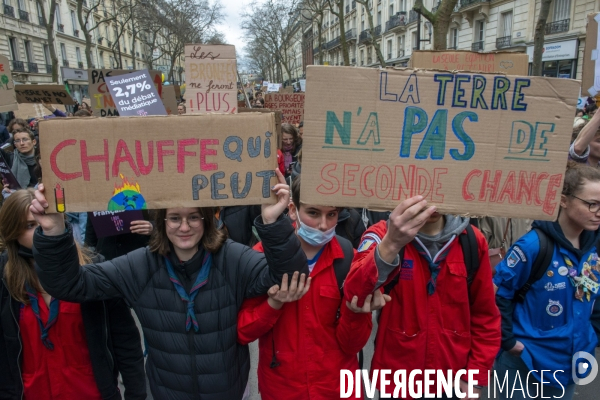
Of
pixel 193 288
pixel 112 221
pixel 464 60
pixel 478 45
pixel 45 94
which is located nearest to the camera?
pixel 193 288

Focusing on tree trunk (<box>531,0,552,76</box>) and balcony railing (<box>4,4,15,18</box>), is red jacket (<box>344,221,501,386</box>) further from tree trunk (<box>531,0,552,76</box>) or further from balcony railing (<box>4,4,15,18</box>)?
balcony railing (<box>4,4,15,18</box>)

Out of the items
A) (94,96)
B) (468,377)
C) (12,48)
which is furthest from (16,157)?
Answer: (12,48)

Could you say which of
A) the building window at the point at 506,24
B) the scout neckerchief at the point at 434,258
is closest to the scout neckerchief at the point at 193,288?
the scout neckerchief at the point at 434,258

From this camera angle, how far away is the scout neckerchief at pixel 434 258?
2.04 m

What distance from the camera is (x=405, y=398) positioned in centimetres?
220

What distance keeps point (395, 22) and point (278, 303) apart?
4148 cm

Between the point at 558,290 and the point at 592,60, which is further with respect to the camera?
the point at 592,60

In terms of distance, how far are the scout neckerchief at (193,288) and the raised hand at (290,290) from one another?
0.33m

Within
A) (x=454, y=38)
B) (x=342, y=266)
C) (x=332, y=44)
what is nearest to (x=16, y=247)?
(x=342, y=266)

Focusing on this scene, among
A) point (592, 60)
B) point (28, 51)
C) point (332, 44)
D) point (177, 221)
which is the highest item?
point (332, 44)

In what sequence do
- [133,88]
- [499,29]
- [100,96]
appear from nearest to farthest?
[133,88] → [100,96] → [499,29]

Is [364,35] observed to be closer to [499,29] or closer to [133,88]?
[499,29]

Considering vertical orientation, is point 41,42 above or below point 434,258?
above

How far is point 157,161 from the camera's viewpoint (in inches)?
69.8
